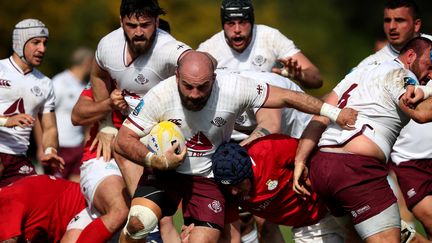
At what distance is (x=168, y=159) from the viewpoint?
7078mm

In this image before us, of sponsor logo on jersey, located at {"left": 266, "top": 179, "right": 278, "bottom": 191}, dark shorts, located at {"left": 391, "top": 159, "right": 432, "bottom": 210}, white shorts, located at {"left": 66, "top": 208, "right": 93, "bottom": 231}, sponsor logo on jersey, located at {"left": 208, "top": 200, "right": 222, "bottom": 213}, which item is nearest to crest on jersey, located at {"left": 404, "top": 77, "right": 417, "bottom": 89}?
sponsor logo on jersey, located at {"left": 266, "top": 179, "right": 278, "bottom": 191}

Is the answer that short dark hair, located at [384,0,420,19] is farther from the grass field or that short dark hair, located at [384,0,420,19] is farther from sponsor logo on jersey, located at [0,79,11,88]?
sponsor logo on jersey, located at [0,79,11,88]

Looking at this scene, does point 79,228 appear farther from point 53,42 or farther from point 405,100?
point 53,42

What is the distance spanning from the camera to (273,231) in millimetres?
9086

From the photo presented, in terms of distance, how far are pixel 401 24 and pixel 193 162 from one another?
2.99 meters

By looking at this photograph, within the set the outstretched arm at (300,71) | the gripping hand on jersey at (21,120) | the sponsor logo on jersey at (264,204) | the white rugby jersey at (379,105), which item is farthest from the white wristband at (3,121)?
the white rugby jersey at (379,105)

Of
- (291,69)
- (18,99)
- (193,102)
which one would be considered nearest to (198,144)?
(193,102)

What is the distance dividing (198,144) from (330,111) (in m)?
1.05

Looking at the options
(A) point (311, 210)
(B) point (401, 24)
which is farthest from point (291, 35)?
(A) point (311, 210)

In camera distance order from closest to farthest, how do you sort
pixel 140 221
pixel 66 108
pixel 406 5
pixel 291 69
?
1. pixel 140 221
2. pixel 291 69
3. pixel 406 5
4. pixel 66 108

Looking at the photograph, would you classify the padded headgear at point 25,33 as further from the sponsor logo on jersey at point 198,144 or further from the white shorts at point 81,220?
the sponsor logo on jersey at point 198,144

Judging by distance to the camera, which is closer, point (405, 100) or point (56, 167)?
point (405, 100)

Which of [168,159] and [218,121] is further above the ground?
[218,121]

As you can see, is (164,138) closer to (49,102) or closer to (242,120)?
(242,120)
